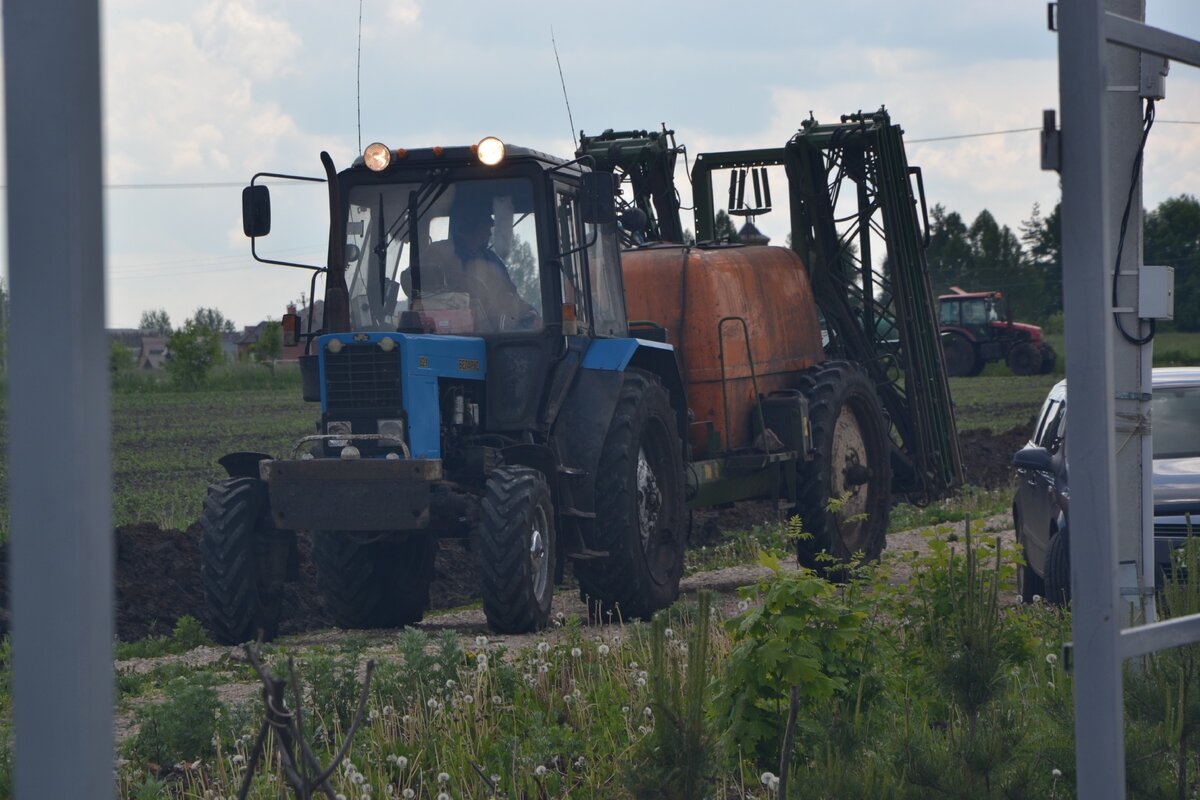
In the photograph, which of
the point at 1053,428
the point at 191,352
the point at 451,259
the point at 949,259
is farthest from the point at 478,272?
the point at 949,259

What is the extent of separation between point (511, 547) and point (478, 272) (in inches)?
69.5

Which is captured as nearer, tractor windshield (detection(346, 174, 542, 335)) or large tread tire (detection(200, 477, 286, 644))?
A: large tread tire (detection(200, 477, 286, 644))

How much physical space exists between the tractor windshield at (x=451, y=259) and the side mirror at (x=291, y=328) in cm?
35

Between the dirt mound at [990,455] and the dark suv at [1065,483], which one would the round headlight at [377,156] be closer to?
the dark suv at [1065,483]

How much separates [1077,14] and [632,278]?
8.58 metres

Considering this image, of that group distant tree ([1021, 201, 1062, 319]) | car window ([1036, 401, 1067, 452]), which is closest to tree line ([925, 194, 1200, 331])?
distant tree ([1021, 201, 1062, 319])

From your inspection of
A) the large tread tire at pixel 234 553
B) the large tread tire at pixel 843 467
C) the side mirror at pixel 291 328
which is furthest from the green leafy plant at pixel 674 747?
the large tread tire at pixel 843 467

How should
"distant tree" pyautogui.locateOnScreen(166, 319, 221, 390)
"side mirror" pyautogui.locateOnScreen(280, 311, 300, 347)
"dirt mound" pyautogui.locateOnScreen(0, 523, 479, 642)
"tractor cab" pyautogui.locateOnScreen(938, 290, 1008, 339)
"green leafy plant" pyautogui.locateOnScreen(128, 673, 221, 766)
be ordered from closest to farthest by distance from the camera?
"green leafy plant" pyautogui.locateOnScreen(128, 673, 221, 766) < "side mirror" pyautogui.locateOnScreen(280, 311, 300, 347) < "dirt mound" pyautogui.locateOnScreen(0, 523, 479, 642) < "tractor cab" pyautogui.locateOnScreen(938, 290, 1008, 339) < "distant tree" pyautogui.locateOnScreen(166, 319, 221, 390)

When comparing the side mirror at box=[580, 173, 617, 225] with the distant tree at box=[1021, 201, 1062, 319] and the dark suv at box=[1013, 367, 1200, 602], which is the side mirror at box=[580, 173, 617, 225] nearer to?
the dark suv at box=[1013, 367, 1200, 602]

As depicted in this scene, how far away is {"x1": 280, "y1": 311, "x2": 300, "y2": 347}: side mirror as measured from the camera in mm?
9359

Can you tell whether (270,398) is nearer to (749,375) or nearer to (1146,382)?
Answer: (749,375)

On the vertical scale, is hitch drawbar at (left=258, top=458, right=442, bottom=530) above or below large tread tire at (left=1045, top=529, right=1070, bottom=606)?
above

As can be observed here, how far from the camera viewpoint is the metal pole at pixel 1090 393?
3.25 metres

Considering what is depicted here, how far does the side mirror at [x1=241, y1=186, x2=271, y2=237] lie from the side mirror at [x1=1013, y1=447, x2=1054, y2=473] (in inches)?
179
